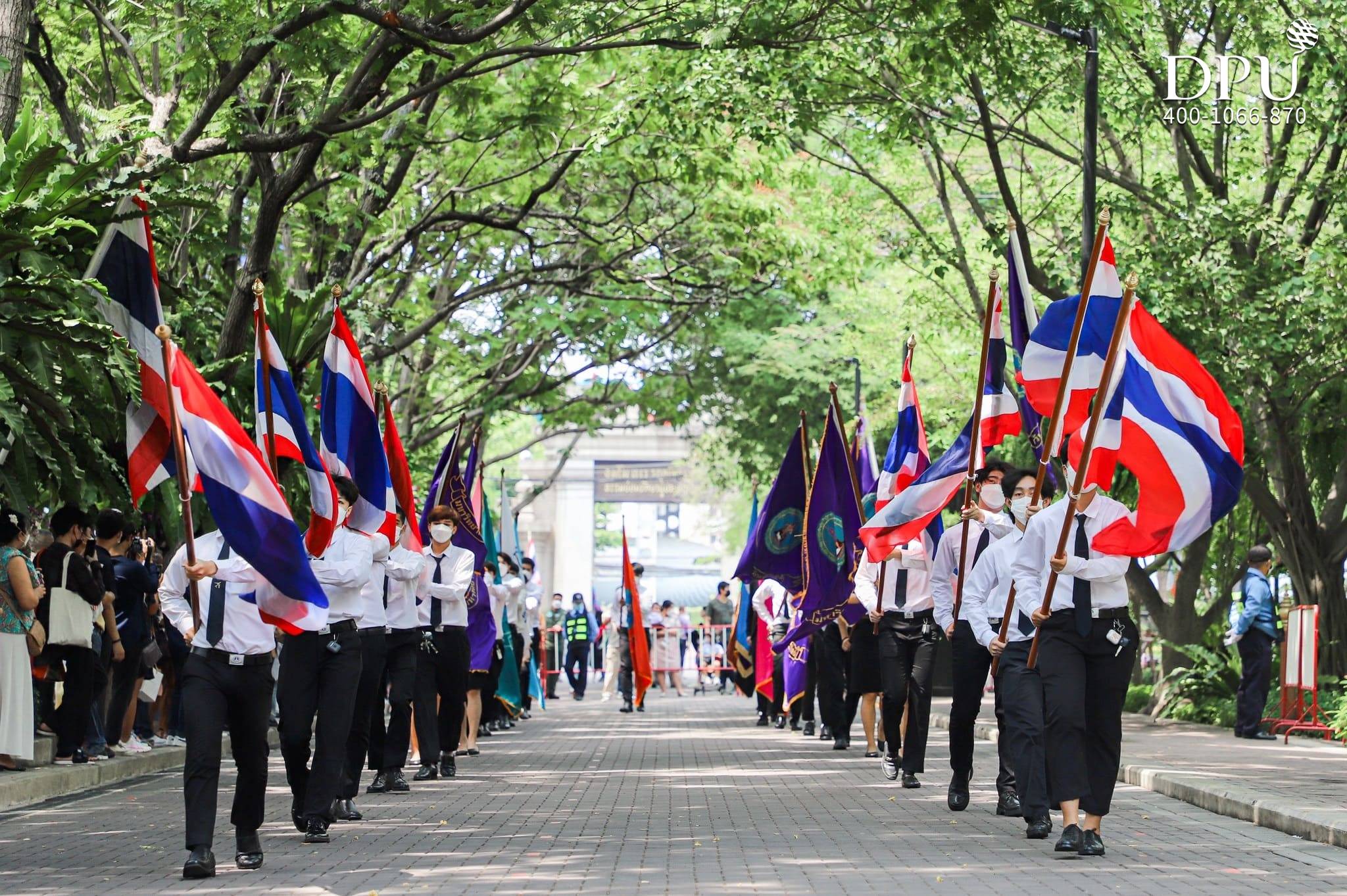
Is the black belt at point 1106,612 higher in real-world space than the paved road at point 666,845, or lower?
higher

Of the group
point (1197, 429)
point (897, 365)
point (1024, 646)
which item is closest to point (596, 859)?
point (1024, 646)

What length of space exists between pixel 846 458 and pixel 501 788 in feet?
14.7

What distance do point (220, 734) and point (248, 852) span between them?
0.64m

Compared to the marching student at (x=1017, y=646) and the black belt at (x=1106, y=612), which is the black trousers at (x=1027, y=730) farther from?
the black belt at (x=1106, y=612)

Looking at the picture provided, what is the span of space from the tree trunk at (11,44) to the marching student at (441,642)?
4.26 meters

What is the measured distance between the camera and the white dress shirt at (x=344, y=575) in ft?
34.6

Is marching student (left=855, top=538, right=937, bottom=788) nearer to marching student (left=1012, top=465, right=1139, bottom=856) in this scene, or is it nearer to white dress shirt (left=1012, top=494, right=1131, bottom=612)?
white dress shirt (left=1012, top=494, right=1131, bottom=612)

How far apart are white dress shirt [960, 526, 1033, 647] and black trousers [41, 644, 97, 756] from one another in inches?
280

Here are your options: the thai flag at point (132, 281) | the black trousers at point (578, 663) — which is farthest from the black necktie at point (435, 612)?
the black trousers at point (578, 663)

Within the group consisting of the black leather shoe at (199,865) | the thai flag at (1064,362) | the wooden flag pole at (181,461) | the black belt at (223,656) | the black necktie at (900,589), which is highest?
the thai flag at (1064,362)

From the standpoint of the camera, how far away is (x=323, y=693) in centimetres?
1045

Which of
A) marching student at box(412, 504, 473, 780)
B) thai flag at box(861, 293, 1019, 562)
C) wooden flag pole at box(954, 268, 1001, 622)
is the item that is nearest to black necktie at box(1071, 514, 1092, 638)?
wooden flag pole at box(954, 268, 1001, 622)

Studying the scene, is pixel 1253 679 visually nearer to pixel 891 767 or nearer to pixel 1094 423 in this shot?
pixel 891 767

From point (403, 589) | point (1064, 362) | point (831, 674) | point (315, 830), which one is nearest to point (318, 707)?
point (315, 830)
